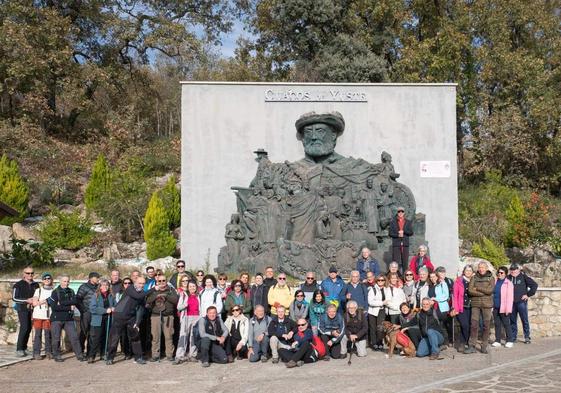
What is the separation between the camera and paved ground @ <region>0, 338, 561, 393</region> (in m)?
6.76

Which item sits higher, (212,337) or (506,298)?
(506,298)

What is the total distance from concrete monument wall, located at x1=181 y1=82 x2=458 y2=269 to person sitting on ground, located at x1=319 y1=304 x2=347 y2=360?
545cm

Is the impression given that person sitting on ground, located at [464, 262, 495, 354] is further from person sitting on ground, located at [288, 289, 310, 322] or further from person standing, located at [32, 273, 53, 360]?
person standing, located at [32, 273, 53, 360]

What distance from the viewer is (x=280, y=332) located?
8266 millimetres

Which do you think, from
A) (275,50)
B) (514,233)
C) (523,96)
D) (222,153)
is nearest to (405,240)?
(222,153)

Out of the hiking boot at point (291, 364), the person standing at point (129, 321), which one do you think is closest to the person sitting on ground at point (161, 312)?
the person standing at point (129, 321)

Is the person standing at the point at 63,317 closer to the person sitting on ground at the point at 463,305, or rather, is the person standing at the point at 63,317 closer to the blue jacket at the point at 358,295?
the blue jacket at the point at 358,295

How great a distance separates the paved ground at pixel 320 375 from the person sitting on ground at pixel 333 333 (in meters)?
0.32

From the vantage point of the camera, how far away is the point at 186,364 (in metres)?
8.26

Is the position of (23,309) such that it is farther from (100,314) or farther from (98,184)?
(98,184)

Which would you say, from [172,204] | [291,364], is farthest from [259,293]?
[172,204]

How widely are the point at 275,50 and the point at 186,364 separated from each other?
18.3m

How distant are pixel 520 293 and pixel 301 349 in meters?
3.52

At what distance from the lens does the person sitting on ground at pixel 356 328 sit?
336 inches
